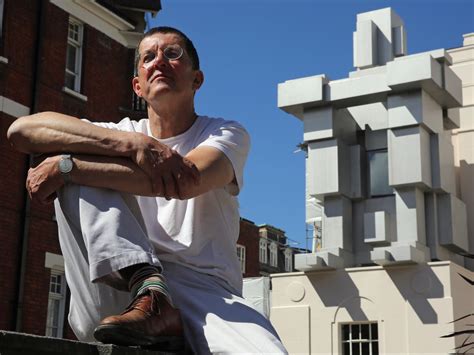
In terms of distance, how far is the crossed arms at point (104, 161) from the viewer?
222cm

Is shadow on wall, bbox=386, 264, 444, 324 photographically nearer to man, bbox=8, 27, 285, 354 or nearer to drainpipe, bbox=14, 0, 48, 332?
drainpipe, bbox=14, 0, 48, 332

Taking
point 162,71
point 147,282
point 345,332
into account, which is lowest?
point 147,282

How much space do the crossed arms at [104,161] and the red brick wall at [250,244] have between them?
3112cm

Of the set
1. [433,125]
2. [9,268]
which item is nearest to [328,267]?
[433,125]

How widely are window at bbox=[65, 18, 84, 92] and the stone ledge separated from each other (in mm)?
15053

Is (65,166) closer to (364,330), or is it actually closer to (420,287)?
(420,287)

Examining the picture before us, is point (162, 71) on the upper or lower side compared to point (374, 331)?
lower

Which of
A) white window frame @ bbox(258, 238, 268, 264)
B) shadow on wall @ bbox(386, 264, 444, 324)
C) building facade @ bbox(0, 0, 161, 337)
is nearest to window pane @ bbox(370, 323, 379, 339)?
shadow on wall @ bbox(386, 264, 444, 324)

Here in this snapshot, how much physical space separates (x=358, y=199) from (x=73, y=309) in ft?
66.9

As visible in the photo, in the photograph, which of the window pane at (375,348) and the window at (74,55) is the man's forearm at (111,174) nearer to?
the window at (74,55)

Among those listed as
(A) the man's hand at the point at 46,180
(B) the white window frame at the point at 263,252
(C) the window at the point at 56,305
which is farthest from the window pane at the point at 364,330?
(B) the white window frame at the point at 263,252

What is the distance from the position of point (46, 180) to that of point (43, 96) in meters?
13.7

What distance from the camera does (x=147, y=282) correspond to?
7.01 ft

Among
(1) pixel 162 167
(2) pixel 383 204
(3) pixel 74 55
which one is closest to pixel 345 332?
(2) pixel 383 204
